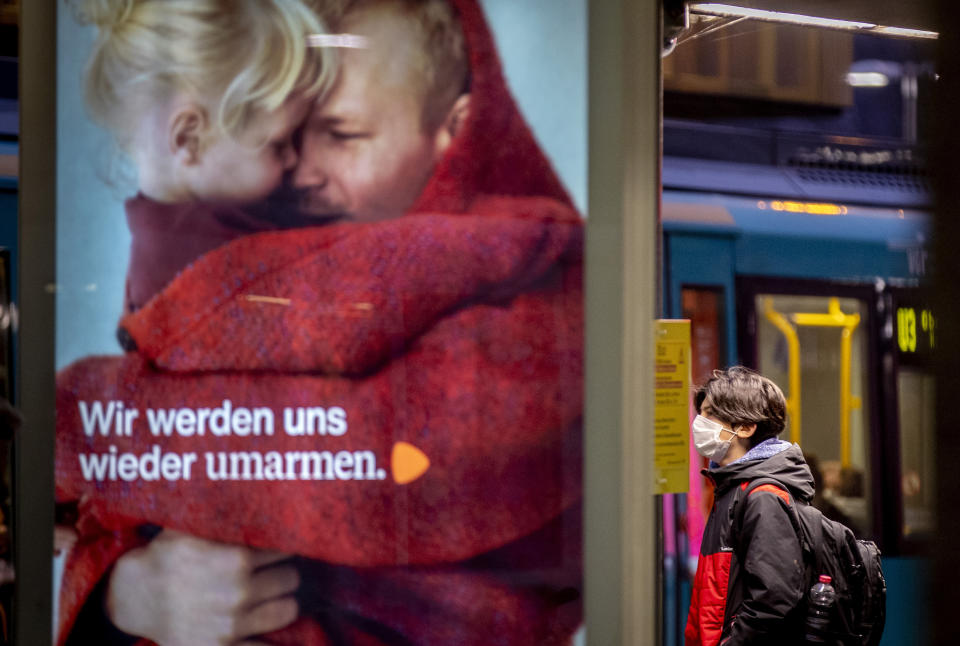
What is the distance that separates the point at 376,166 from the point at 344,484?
2.37 feet

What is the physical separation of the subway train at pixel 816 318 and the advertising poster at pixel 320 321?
3.00 metres

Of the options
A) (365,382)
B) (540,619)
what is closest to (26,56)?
(365,382)

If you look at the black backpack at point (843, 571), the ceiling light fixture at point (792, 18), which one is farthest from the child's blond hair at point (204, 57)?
the black backpack at point (843, 571)

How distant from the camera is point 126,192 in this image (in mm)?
2447

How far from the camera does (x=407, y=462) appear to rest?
2549mm

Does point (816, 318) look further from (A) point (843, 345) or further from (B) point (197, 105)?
(B) point (197, 105)

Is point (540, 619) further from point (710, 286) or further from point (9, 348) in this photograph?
point (710, 286)

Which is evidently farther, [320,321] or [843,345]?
[843,345]

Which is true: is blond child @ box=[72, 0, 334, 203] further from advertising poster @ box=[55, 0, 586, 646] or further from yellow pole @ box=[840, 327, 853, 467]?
yellow pole @ box=[840, 327, 853, 467]

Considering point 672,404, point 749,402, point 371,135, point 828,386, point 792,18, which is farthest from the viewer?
point 828,386

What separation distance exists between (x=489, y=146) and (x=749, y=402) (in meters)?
1.14

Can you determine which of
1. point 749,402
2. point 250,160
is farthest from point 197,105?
point 749,402

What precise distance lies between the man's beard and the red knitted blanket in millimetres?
24

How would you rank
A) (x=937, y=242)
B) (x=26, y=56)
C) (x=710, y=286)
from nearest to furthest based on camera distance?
(x=937, y=242), (x=26, y=56), (x=710, y=286)
